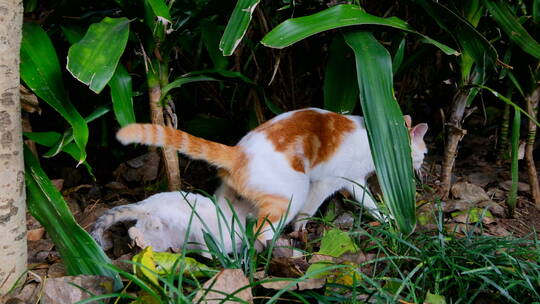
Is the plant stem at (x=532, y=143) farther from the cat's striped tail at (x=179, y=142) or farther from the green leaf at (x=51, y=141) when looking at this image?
the green leaf at (x=51, y=141)

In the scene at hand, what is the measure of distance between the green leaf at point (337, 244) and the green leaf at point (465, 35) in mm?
847

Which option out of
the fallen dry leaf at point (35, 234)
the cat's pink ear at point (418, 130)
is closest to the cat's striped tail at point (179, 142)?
the fallen dry leaf at point (35, 234)

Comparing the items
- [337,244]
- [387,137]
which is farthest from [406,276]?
[387,137]

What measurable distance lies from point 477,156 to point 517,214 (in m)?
0.84

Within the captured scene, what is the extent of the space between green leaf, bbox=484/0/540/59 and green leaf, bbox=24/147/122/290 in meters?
1.75

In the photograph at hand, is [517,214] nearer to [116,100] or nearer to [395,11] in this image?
[395,11]

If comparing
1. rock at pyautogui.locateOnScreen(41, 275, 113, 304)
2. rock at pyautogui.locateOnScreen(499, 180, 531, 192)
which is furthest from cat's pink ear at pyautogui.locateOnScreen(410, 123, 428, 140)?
rock at pyautogui.locateOnScreen(41, 275, 113, 304)

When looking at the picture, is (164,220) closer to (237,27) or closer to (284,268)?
(284,268)

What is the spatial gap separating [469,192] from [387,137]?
1146 millimetres

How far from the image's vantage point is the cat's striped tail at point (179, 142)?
1964 millimetres

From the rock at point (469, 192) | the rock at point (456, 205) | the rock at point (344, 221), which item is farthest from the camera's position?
the rock at point (469, 192)

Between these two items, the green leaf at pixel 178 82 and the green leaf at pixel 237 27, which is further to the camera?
the green leaf at pixel 178 82

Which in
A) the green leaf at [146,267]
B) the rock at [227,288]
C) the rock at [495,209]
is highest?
the green leaf at [146,267]

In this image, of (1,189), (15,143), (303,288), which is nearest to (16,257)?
(1,189)
